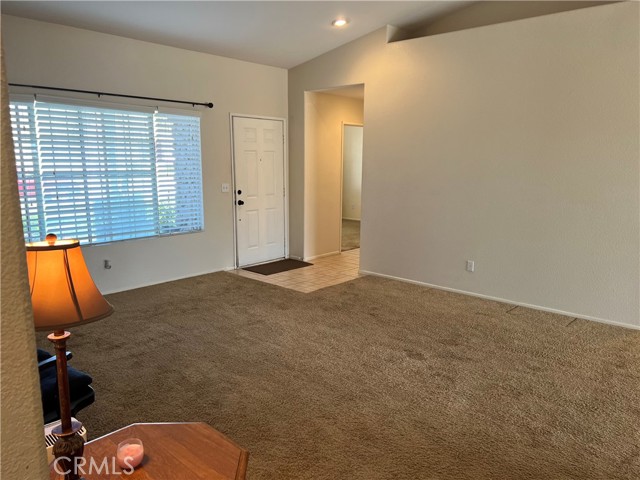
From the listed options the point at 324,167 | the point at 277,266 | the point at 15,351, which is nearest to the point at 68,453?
the point at 15,351

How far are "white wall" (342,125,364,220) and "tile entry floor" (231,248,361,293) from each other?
3.79 meters

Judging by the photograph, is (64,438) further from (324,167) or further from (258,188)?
(324,167)

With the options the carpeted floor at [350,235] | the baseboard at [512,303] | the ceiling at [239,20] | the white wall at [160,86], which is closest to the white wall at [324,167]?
the white wall at [160,86]

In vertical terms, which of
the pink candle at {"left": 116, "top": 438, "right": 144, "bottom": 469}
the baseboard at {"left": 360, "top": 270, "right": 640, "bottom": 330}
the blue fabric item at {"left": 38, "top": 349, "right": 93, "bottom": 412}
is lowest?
the baseboard at {"left": 360, "top": 270, "right": 640, "bottom": 330}

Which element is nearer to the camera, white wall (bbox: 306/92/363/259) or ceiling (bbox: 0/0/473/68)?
ceiling (bbox: 0/0/473/68)

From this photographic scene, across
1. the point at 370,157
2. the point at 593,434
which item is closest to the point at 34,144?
→ the point at 370,157

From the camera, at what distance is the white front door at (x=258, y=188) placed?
19.3 feet

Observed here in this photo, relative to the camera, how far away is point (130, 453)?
134 cm

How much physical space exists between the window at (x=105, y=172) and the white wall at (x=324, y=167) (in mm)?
1680

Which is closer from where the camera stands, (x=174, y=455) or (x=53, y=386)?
(x=174, y=455)

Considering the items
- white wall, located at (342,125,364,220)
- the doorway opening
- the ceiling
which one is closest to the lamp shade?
the ceiling

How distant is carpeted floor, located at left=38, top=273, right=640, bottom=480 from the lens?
2.18 metres

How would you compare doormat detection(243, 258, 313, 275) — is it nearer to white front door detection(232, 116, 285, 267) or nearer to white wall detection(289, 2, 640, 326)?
white front door detection(232, 116, 285, 267)

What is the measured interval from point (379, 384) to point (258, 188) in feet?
12.8
